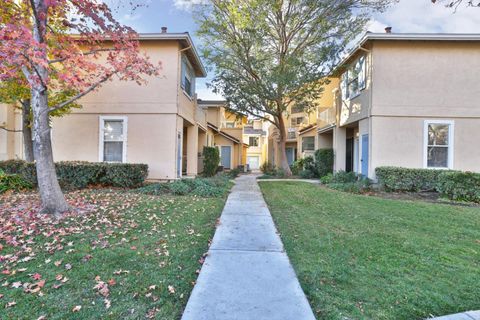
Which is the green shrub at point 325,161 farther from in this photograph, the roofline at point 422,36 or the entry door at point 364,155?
the roofline at point 422,36

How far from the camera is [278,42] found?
15508 millimetres

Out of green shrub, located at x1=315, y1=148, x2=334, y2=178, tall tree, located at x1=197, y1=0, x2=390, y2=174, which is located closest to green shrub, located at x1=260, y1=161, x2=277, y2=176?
green shrub, located at x1=315, y1=148, x2=334, y2=178

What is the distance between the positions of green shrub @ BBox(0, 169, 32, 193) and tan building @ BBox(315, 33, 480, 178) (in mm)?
13693

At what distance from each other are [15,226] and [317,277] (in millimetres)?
5660

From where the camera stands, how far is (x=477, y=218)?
6.42 m

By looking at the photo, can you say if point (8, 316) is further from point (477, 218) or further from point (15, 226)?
point (477, 218)

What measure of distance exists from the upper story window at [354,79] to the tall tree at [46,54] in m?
9.88

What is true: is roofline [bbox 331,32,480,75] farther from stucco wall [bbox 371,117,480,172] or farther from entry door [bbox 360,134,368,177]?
entry door [bbox 360,134,368,177]

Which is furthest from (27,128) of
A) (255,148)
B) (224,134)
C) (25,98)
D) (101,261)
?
(255,148)

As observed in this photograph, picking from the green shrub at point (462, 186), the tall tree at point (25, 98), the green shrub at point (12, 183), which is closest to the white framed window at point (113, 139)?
the tall tree at point (25, 98)

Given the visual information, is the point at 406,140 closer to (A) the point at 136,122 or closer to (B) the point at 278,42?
(B) the point at 278,42

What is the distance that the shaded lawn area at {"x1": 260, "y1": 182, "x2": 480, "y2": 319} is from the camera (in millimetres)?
2814

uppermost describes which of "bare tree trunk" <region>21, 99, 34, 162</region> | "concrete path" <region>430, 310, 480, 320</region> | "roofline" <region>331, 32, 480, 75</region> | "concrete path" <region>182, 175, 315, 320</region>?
"roofline" <region>331, 32, 480, 75</region>

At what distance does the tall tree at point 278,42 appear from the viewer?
1349 centimetres
